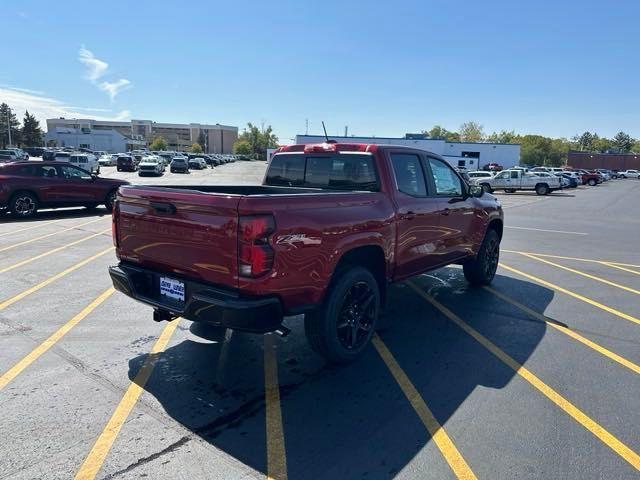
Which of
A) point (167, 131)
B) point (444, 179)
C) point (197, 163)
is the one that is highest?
point (167, 131)

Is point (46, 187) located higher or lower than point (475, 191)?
lower

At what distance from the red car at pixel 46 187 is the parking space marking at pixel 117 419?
989 cm

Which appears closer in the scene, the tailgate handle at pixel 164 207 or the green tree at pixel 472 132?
the tailgate handle at pixel 164 207

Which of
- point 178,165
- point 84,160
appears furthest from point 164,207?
point 178,165

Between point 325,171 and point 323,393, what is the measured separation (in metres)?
2.46

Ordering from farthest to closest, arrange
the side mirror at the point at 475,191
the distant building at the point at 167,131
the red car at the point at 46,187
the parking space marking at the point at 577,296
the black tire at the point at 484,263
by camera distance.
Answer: the distant building at the point at 167,131 → the red car at the point at 46,187 → the black tire at the point at 484,263 → the side mirror at the point at 475,191 → the parking space marking at the point at 577,296

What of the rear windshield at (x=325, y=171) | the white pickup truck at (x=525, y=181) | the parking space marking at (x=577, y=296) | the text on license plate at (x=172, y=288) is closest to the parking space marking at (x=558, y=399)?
the rear windshield at (x=325, y=171)

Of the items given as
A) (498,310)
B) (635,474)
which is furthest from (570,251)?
(635,474)

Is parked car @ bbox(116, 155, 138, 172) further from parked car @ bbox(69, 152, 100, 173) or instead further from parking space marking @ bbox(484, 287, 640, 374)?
parking space marking @ bbox(484, 287, 640, 374)

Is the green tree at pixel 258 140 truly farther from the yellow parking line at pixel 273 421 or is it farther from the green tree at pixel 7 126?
the yellow parking line at pixel 273 421

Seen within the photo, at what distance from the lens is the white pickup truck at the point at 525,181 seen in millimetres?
32438

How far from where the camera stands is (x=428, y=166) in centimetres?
534

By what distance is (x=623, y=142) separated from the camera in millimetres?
162125

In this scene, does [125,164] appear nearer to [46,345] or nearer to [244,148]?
[46,345]
